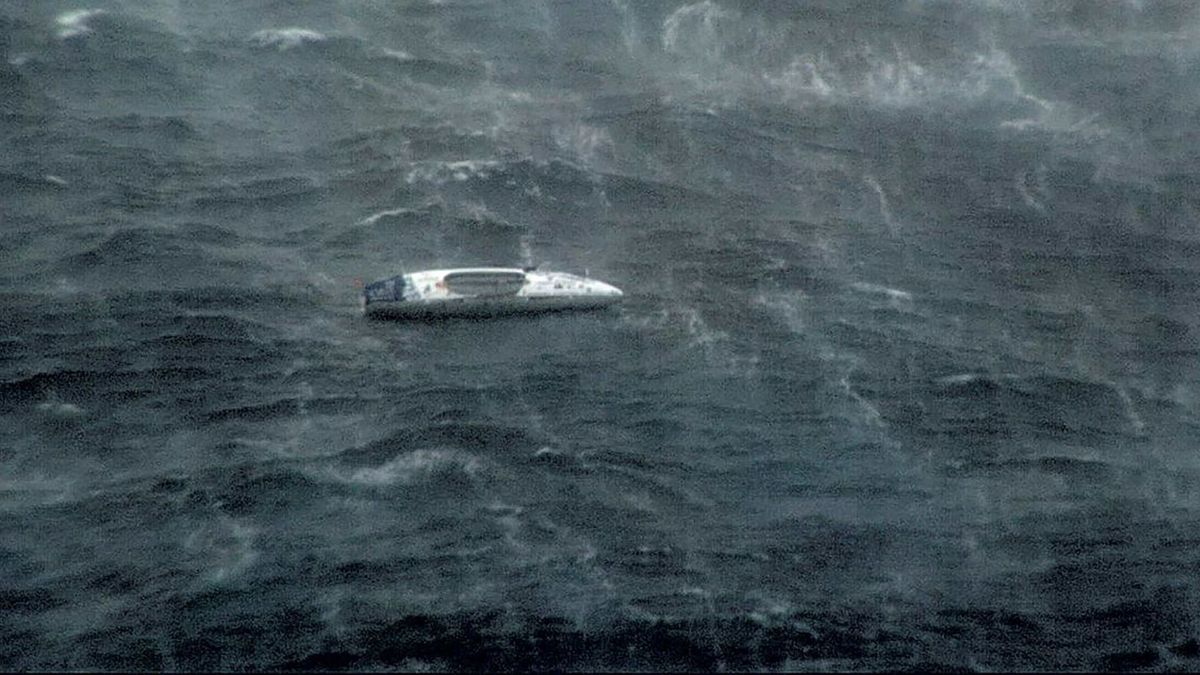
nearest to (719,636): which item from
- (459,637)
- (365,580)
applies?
(459,637)

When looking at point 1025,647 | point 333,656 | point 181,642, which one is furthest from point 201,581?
point 1025,647

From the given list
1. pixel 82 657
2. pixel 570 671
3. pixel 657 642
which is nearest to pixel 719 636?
pixel 657 642

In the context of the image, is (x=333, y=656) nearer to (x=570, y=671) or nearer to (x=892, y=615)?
(x=570, y=671)

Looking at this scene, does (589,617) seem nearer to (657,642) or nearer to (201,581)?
(657,642)

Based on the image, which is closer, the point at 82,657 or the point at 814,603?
the point at 82,657

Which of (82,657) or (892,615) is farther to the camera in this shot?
(892,615)

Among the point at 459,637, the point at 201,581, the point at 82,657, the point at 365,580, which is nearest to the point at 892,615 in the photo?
the point at 459,637

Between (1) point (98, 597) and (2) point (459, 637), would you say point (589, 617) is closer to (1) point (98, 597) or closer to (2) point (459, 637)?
(2) point (459, 637)
